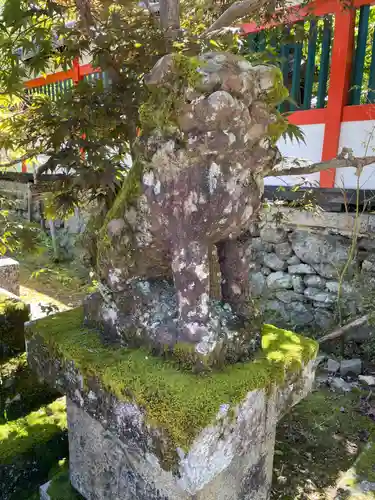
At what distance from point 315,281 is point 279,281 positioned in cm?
38

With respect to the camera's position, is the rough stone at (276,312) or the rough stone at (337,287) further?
the rough stone at (276,312)

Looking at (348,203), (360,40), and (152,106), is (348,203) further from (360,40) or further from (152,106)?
(152,106)

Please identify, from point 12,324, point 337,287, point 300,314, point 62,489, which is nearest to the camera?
point 62,489

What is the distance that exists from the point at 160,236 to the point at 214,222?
0.64 ft

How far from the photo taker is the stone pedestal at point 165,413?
1191 mm

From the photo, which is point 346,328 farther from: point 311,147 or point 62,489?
point 62,489

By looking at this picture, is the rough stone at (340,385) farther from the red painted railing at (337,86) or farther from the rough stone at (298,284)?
the red painted railing at (337,86)

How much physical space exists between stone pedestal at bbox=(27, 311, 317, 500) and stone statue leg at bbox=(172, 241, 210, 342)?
0.15 metres

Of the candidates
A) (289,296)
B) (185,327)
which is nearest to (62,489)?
(185,327)

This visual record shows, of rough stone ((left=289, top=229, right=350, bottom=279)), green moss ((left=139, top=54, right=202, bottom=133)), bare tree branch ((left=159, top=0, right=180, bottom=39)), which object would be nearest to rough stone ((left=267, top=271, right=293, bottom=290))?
rough stone ((left=289, top=229, right=350, bottom=279))

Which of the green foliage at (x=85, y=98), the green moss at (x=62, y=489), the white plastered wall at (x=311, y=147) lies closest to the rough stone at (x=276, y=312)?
the white plastered wall at (x=311, y=147)

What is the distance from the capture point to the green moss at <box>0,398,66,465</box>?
1964 millimetres

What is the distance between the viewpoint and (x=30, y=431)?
2088mm

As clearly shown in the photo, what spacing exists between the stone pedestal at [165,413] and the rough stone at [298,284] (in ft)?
8.75
